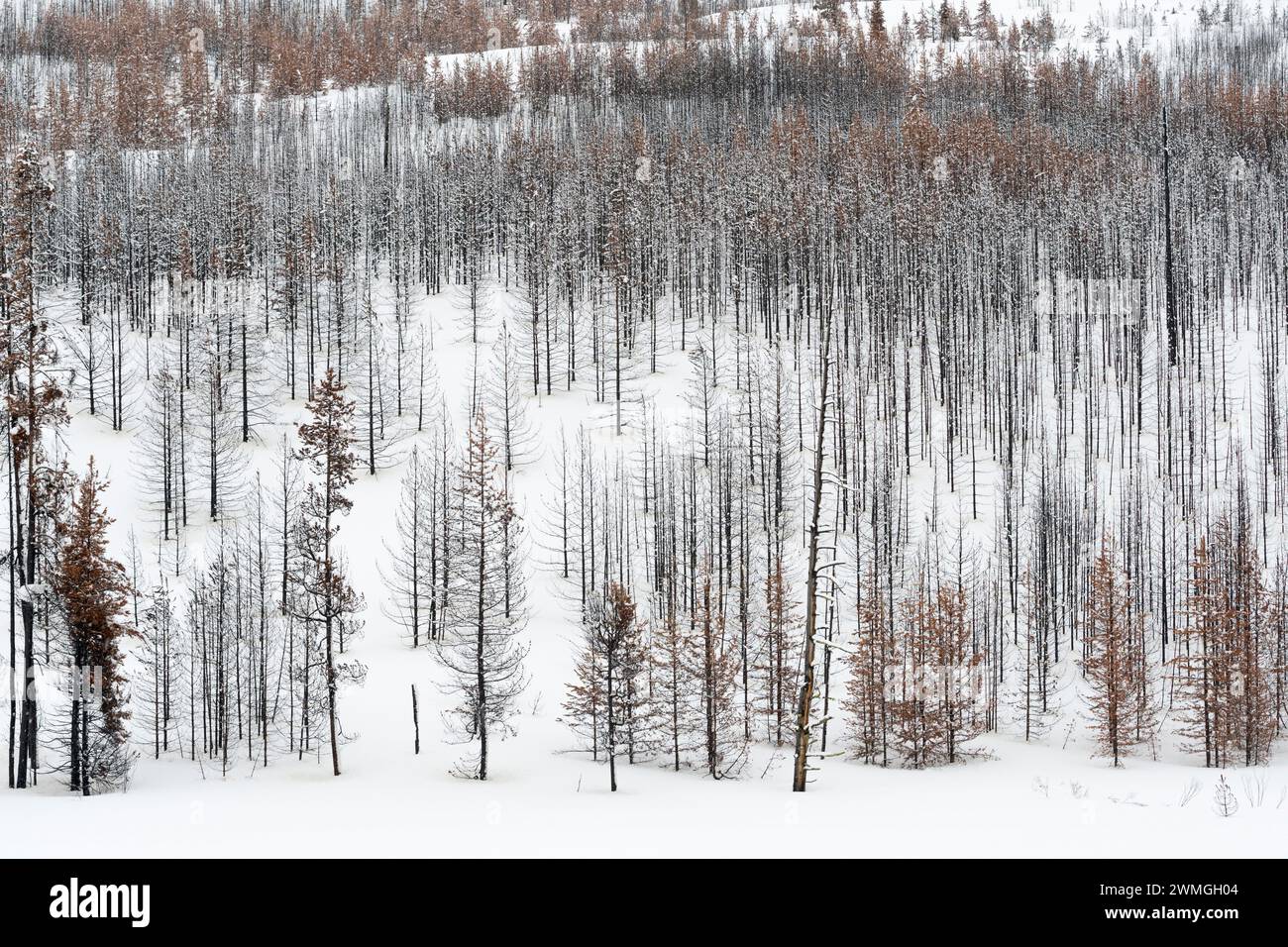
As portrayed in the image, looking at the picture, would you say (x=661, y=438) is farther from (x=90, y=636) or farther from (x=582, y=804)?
Result: (x=582, y=804)

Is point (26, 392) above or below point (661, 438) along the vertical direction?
above

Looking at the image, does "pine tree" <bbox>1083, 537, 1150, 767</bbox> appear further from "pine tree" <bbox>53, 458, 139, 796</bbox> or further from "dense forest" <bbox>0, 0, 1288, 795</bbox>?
"pine tree" <bbox>53, 458, 139, 796</bbox>

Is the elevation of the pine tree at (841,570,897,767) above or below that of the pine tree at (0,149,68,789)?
below

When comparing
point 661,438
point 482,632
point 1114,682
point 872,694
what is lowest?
point 872,694

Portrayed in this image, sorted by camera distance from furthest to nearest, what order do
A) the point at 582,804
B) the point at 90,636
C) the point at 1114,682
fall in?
1. the point at 1114,682
2. the point at 90,636
3. the point at 582,804

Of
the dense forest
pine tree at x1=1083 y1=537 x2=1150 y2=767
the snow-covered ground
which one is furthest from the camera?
pine tree at x1=1083 y1=537 x2=1150 y2=767

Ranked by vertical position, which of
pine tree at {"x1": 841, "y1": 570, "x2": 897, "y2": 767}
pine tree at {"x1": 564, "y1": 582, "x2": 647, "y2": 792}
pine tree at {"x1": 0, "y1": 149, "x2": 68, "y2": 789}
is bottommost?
pine tree at {"x1": 841, "y1": 570, "x2": 897, "y2": 767}

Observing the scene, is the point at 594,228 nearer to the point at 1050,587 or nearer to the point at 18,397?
the point at 1050,587

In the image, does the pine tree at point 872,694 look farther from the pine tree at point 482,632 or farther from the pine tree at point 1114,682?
the pine tree at point 482,632

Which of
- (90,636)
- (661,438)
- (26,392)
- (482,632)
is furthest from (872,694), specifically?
(26,392)

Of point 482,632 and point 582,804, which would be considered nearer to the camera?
point 582,804

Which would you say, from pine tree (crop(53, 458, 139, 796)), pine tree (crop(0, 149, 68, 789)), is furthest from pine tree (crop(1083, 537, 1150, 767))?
pine tree (crop(0, 149, 68, 789))

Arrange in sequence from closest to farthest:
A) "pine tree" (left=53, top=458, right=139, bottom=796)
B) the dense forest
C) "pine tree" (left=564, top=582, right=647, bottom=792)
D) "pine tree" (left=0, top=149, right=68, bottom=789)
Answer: "pine tree" (left=0, top=149, right=68, bottom=789), "pine tree" (left=53, top=458, right=139, bottom=796), "pine tree" (left=564, top=582, right=647, bottom=792), the dense forest

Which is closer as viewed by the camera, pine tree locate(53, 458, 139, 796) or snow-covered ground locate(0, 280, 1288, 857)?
snow-covered ground locate(0, 280, 1288, 857)
